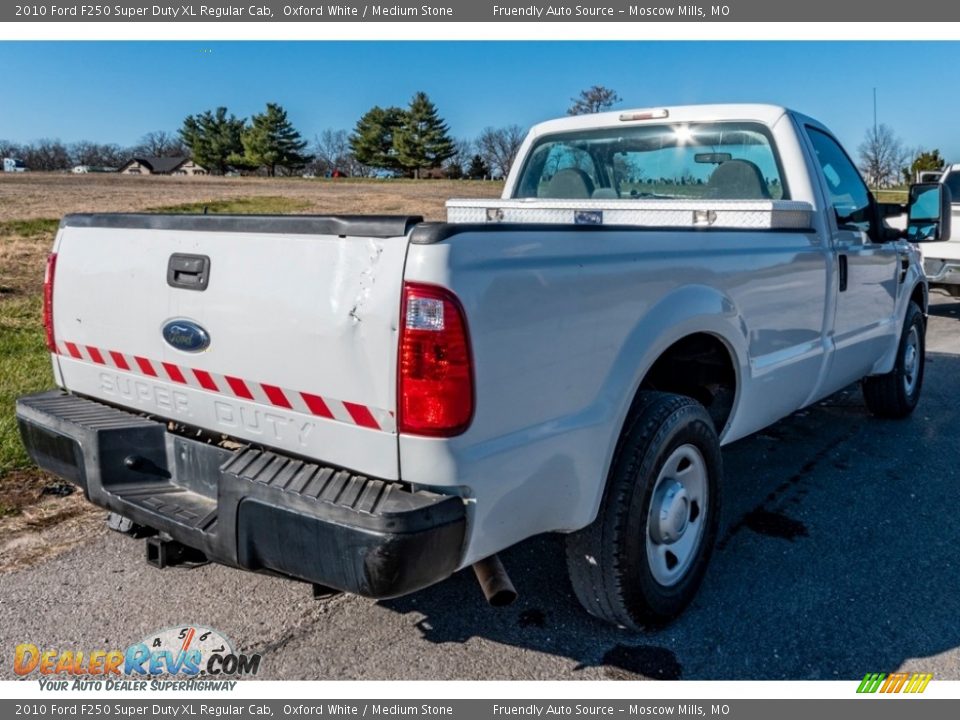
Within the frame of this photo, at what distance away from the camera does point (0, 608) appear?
303 centimetres

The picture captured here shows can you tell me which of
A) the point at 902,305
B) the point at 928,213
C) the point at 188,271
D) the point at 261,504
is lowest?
the point at 261,504

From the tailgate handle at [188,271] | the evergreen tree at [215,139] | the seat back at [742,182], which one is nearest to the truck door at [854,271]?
the seat back at [742,182]

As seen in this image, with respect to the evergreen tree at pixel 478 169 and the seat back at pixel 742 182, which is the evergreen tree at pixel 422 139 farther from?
the seat back at pixel 742 182

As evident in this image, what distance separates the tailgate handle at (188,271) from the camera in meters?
2.51

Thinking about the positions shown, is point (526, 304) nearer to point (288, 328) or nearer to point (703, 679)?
point (288, 328)

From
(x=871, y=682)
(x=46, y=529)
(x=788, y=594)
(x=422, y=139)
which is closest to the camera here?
(x=871, y=682)

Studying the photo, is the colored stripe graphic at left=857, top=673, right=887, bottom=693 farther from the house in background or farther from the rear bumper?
the house in background

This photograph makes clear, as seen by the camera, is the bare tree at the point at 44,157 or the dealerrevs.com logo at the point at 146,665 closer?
the dealerrevs.com logo at the point at 146,665

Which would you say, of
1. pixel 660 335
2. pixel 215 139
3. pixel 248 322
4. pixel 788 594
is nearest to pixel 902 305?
pixel 788 594

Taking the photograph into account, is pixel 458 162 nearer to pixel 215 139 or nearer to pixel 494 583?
pixel 215 139

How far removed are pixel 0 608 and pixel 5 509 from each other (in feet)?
3.18

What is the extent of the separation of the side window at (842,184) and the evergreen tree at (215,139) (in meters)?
94.5

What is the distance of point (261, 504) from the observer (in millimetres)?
2260

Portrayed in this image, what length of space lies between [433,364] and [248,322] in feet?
2.20
